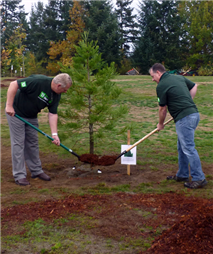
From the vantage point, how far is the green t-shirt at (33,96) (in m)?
4.86

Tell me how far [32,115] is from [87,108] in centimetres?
119

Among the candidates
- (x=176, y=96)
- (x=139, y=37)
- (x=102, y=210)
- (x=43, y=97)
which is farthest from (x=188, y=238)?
(x=139, y=37)

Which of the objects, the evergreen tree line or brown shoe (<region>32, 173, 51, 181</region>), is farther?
the evergreen tree line

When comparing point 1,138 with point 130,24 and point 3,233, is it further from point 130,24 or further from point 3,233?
point 130,24

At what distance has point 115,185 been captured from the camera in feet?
16.8

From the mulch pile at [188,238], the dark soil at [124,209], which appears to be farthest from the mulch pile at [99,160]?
the mulch pile at [188,238]

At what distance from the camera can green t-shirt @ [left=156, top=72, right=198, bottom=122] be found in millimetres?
4836

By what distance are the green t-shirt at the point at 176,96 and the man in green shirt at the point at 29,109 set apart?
1.46 metres

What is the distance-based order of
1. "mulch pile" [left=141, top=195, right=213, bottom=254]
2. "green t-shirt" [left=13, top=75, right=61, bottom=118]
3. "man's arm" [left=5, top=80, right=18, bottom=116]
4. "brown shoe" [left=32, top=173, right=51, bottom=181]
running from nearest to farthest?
"mulch pile" [left=141, top=195, right=213, bottom=254] → "man's arm" [left=5, top=80, right=18, bottom=116] → "green t-shirt" [left=13, top=75, right=61, bottom=118] → "brown shoe" [left=32, top=173, right=51, bottom=181]

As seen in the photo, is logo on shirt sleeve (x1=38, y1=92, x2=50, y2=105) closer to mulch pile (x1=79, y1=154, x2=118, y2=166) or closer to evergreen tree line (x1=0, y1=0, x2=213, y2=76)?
mulch pile (x1=79, y1=154, x2=118, y2=166)

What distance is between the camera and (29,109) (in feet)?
16.7

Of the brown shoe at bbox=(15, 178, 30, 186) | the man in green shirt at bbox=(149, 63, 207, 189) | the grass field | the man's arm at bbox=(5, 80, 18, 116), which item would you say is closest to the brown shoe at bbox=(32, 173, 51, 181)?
the grass field

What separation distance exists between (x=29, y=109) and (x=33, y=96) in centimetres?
26

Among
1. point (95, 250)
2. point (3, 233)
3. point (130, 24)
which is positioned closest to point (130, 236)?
point (95, 250)
